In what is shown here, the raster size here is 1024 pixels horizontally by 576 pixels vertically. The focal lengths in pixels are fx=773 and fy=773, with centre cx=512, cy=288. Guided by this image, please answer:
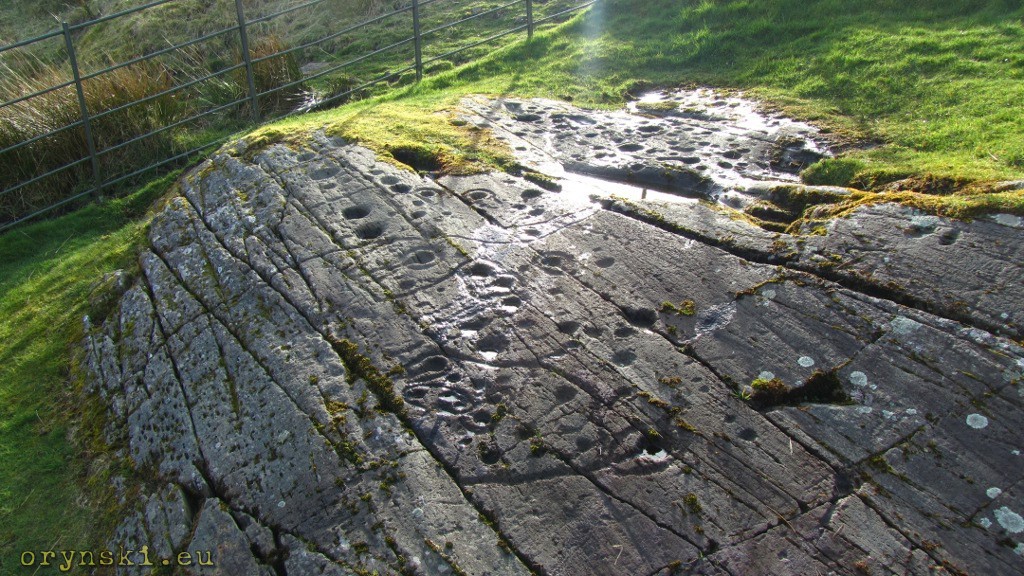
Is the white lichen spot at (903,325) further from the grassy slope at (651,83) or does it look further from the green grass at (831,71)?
the green grass at (831,71)

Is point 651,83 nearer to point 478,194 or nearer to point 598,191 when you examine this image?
point 598,191

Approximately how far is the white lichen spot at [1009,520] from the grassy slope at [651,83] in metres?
1.91

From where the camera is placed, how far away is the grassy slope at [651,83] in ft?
16.4

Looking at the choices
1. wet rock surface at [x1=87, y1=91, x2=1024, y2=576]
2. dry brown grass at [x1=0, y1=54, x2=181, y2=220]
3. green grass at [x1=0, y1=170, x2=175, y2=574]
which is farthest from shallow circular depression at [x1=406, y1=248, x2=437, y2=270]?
dry brown grass at [x1=0, y1=54, x2=181, y2=220]

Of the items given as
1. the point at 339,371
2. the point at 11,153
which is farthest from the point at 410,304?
the point at 11,153

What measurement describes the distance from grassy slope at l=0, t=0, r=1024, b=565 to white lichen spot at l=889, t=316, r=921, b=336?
3.38 ft

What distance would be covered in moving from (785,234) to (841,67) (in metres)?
3.37

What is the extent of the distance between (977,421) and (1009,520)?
0.51 metres

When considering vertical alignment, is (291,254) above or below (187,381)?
above

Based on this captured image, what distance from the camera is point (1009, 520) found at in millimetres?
3236

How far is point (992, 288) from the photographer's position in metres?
4.06

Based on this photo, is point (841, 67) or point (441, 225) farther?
point (841, 67)

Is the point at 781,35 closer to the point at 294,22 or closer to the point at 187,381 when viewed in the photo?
the point at 187,381
